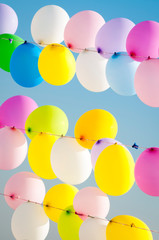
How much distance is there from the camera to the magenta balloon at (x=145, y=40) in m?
2.06

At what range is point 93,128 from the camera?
2320mm

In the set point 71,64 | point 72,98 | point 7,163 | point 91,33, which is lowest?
point 7,163

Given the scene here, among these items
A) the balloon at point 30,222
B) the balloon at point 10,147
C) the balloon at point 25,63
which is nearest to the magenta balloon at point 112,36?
the balloon at point 25,63

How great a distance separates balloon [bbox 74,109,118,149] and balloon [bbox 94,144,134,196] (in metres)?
0.18

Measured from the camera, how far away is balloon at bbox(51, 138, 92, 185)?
2340mm

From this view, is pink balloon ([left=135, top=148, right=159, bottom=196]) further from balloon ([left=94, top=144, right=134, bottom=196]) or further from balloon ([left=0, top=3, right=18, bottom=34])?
balloon ([left=0, top=3, right=18, bottom=34])

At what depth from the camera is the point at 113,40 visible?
7.48ft

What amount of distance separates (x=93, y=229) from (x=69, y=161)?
1.15 ft

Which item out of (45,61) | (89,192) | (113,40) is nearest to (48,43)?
(45,61)

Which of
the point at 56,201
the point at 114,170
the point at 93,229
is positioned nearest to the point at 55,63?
the point at 114,170

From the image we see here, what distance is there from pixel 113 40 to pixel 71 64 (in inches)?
10.6

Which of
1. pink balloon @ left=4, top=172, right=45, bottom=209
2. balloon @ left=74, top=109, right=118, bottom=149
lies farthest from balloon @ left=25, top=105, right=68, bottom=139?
pink balloon @ left=4, top=172, right=45, bottom=209

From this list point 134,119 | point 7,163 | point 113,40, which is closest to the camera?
point 113,40

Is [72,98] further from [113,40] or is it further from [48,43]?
[113,40]
